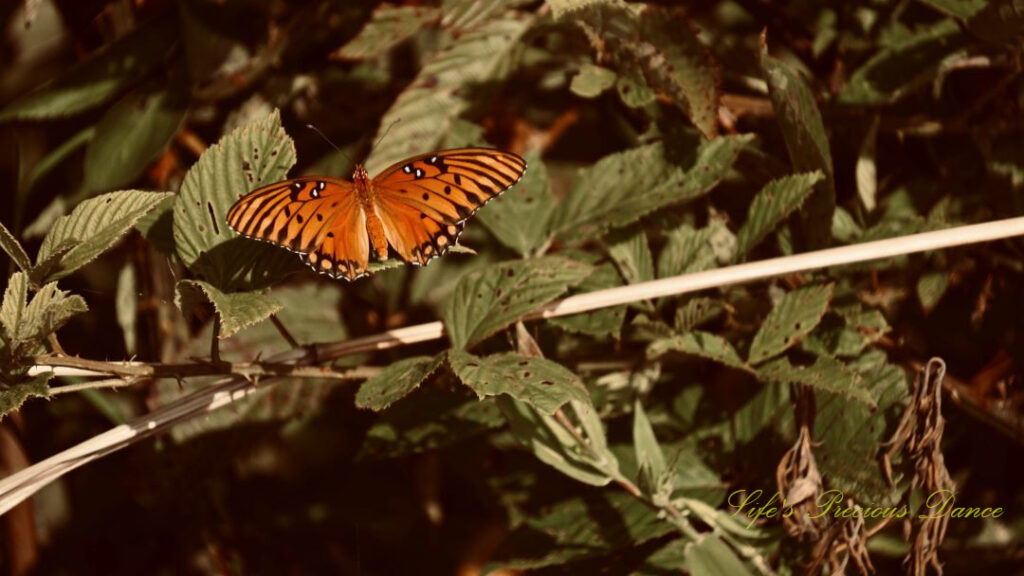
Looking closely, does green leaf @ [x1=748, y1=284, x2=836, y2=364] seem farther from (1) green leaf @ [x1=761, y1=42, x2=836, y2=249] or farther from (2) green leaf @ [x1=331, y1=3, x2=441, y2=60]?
(2) green leaf @ [x1=331, y1=3, x2=441, y2=60]

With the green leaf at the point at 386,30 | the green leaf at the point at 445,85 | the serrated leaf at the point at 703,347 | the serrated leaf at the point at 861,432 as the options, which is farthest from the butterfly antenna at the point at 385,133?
the serrated leaf at the point at 861,432

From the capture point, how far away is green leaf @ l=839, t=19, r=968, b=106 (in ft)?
4.43

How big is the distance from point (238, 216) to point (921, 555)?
850mm

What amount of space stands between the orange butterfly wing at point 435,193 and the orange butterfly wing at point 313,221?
4 centimetres

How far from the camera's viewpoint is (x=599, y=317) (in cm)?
125

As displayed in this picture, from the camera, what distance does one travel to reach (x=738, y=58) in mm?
1479

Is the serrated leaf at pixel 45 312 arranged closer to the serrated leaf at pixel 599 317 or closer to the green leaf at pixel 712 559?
the serrated leaf at pixel 599 317

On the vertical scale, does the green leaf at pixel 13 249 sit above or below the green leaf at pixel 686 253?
above

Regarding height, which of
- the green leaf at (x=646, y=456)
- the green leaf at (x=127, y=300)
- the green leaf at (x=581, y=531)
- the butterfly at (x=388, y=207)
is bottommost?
the green leaf at (x=581, y=531)

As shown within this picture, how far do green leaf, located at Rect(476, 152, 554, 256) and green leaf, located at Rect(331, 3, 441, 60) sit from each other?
A: 249 mm

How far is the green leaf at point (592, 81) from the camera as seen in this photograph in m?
1.29

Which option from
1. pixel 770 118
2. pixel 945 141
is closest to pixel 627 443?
pixel 770 118

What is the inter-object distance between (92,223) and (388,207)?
1.09 feet

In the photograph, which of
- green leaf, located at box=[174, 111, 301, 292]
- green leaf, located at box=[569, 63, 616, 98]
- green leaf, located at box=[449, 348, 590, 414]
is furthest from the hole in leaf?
green leaf, located at box=[569, 63, 616, 98]
